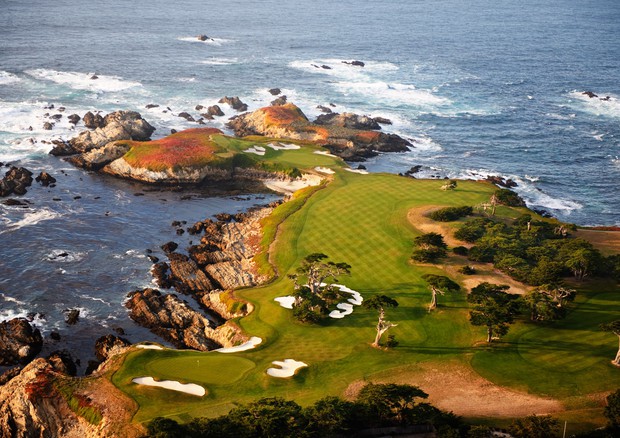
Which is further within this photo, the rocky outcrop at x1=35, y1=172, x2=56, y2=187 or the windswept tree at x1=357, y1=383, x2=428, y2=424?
the rocky outcrop at x1=35, y1=172, x2=56, y2=187

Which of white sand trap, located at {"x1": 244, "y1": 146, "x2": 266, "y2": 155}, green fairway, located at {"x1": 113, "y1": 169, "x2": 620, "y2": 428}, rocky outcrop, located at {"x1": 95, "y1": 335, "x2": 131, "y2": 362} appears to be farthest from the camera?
white sand trap, located at {"x1": 244, "y1": 146, "x2": 266, "y2": 155}

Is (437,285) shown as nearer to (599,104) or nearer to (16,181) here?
(16,181)

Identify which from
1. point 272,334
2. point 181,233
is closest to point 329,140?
point 181,233

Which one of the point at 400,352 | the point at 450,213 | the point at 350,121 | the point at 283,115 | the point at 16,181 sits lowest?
the point at 400,352

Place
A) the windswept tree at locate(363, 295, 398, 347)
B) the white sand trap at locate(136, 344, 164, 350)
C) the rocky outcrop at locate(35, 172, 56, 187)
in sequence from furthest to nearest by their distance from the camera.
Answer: the rocky outcrop at locate(35, 172, 56, 187), the windswept tree at locate(363, 295, 398, 347), the white sand trap at locate(136, 344, 164, 350)

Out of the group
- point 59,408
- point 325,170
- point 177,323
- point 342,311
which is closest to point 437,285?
point 342,311

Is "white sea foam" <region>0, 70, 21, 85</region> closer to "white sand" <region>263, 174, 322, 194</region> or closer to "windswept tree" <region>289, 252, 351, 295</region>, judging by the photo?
"white sand" <region>263, 174, 322, 194</region>

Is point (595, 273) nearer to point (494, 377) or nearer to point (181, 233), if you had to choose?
point (494, 377)

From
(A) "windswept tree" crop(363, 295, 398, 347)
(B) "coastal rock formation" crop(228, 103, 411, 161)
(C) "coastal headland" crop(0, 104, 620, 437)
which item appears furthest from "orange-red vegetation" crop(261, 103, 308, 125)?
(A) "windswept tree" crop(363, 295, 398, 347)
